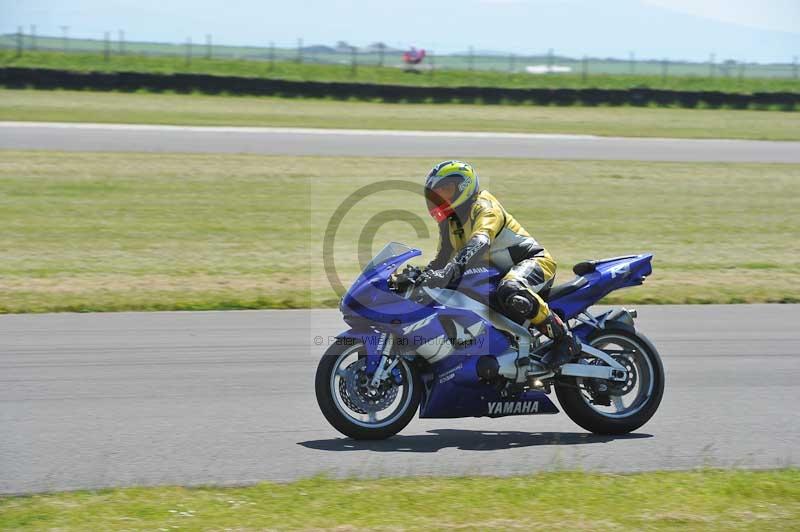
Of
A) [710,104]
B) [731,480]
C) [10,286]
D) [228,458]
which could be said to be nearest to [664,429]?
[731,480]

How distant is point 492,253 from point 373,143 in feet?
69.0

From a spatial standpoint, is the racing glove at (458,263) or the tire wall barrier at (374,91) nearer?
the racing glove at (458,263)

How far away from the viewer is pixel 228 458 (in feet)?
20.5

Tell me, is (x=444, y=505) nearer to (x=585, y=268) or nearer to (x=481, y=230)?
(x=481, y=230)

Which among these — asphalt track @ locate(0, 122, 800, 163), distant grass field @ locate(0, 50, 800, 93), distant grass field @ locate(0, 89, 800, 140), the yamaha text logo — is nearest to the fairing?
the yamaha text logo

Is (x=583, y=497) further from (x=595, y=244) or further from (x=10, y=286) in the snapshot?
(x=595, y=244)

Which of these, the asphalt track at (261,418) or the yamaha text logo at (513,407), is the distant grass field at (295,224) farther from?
the yamaha text logo at (513,407)

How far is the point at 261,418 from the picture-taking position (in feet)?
23.5

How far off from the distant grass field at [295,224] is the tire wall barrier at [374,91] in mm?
16253

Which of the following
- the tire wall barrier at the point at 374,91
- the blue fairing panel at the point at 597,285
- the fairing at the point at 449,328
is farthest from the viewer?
the tire wall barrier at the point at 374,91

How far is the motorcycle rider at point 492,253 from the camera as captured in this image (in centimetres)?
659

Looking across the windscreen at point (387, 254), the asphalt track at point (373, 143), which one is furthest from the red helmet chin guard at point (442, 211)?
the asphalt track at point (373, 143)

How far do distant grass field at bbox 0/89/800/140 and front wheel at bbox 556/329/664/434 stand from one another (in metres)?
25.7

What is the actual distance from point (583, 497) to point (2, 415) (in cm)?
408
